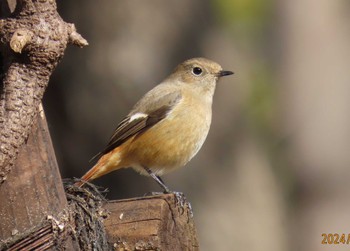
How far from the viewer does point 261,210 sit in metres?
9.98

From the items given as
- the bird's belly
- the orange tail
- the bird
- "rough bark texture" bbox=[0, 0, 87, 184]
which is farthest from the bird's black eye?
"rough bark texture" bbox=[0, 0, 87, 184]

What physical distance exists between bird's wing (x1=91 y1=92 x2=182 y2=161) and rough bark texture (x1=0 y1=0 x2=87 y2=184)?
256 centimetres

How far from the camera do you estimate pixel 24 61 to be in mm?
4293

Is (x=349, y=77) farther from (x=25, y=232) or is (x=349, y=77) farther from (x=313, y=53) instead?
(x=25, y=232)

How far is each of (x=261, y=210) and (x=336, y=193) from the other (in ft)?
4.12

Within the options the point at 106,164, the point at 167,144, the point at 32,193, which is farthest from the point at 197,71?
the point at 32,193

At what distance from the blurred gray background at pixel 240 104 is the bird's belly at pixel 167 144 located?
135 centimetres

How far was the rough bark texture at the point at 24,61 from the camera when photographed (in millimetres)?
4180

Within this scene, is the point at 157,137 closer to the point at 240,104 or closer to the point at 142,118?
the point at 142,118

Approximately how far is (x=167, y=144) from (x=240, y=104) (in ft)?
9.88

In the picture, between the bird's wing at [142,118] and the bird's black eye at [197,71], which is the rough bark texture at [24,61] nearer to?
the bird's wing at [142,118]

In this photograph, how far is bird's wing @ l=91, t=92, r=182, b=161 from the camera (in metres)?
6.94

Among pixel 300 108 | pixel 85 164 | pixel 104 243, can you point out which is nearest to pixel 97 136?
pixel 85 164

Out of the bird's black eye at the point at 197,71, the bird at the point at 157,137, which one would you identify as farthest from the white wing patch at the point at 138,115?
the bird's black eye at the point at 197,71
